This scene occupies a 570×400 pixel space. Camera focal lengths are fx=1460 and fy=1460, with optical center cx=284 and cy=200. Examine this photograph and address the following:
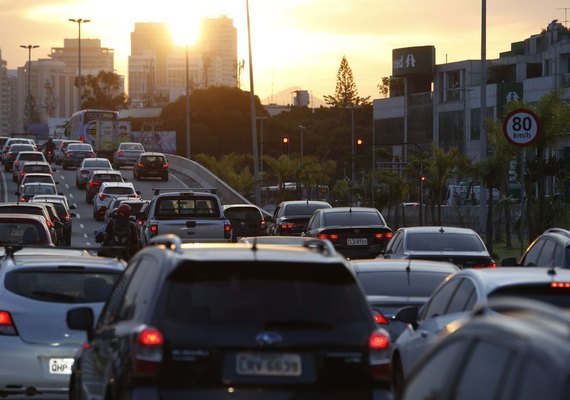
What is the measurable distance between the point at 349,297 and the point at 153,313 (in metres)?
1.12

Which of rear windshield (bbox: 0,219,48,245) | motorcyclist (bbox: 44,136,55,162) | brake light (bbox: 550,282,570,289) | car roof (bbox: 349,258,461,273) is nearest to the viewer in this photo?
brake light (bbox: 550,282,570,289)

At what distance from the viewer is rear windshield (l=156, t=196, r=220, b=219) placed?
3039 centimetres

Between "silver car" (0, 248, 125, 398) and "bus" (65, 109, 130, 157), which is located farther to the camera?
"bus" (65, 109, 130, 157)

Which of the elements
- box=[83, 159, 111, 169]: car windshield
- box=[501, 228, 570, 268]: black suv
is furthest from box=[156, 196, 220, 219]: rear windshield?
box=[83, 159, 111, 169]: car windshield

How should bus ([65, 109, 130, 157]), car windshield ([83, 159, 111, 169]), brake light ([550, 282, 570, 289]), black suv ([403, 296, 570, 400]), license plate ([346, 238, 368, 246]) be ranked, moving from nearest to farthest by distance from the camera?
black suv ([403, 296, 570, 400]) < brake light ([550, 282, 570, 289]) < license plate ([346, 238, 368, 246]) < car windshield ([83, 159, 111, 169]) < bus ([65, 109, 130, 157])

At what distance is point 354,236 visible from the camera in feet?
99.2

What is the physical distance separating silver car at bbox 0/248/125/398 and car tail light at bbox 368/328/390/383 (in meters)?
4.55

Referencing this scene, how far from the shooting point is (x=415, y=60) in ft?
389

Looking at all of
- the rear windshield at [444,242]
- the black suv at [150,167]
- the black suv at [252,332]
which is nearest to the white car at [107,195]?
the black suv at [150,167]

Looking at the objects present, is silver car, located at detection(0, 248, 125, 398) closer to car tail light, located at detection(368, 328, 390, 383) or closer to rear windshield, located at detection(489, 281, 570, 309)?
rear windshield, located at detection(489, 281, 570, 309)

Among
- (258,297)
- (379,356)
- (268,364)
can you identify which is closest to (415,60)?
(379,356)

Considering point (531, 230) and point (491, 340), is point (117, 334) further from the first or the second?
point (531, 230)

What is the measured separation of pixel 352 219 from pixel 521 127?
7.69 meters

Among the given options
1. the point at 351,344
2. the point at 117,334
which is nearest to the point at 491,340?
the point at 351,344
